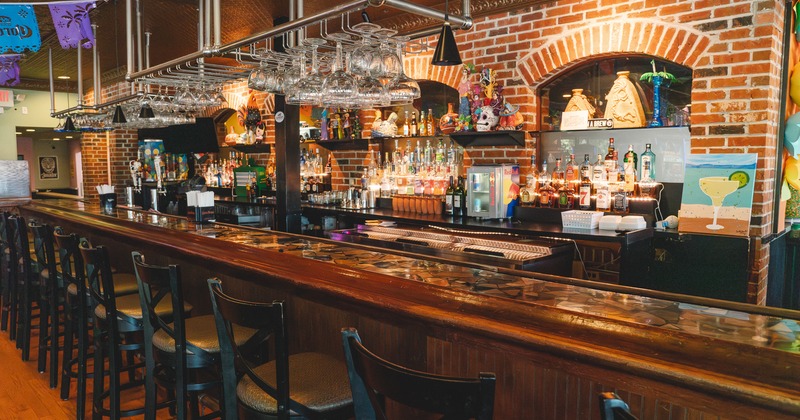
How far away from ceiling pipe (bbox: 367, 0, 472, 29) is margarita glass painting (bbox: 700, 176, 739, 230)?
7.02ft

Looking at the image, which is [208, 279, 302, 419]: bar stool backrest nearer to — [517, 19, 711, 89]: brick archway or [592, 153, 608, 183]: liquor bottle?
[592, 153, 608, 183]: liquor bottle

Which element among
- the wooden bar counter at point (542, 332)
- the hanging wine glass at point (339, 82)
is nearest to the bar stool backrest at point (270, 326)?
the wooden bar counter at point (542, 332)

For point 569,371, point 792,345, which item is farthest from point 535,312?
point 792,345

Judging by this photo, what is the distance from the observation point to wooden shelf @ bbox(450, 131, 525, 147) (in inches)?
190

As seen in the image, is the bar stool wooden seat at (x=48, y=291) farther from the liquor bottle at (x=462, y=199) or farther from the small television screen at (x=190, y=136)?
the small television screen at (x=190, y=136)

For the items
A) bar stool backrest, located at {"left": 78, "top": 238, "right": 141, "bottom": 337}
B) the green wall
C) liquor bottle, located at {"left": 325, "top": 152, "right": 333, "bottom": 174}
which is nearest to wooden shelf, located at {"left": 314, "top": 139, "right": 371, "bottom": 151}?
liquor bottle, located at {"left": 325, "top": 152, "right": 333, "bottom": 174}

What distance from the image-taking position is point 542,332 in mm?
1433

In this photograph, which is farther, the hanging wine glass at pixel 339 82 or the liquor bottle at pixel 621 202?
the liquor bottle at pixel 621 202

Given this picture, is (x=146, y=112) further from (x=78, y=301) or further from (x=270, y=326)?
(x=270, y=326)

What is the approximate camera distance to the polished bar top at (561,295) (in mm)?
1446

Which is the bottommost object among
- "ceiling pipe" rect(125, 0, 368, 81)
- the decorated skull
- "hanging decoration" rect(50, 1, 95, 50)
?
the decorated skull

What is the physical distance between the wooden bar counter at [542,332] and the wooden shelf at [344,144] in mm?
3547

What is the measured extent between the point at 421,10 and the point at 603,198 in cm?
255

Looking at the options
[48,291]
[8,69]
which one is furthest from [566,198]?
[8,69]
